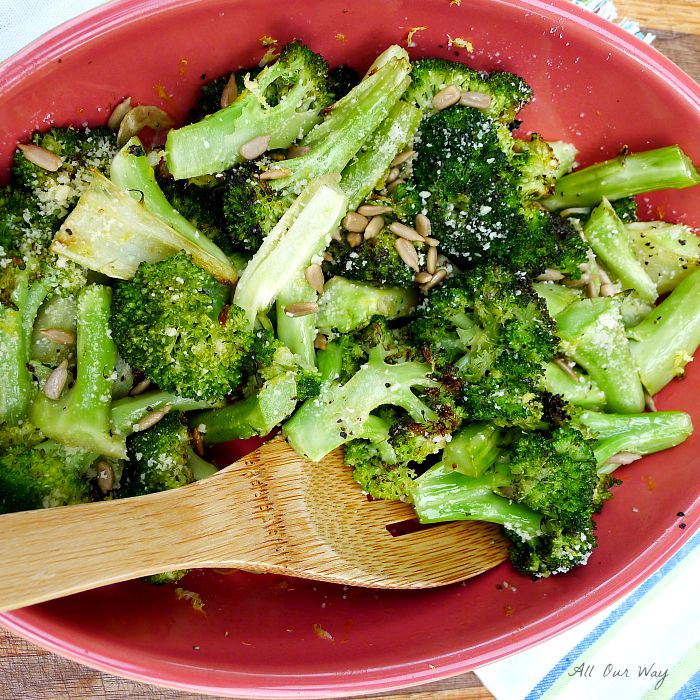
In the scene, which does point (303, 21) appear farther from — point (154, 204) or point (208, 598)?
point (208, 598)

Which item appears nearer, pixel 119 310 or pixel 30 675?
pixel 119 310

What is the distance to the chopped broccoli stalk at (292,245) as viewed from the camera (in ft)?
5.45

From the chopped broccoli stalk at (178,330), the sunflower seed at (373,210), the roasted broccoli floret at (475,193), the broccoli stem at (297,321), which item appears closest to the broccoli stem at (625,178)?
the roasted broccoli floret at (475,193)

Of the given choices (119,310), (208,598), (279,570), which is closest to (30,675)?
(208,598)

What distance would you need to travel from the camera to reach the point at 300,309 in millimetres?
1706

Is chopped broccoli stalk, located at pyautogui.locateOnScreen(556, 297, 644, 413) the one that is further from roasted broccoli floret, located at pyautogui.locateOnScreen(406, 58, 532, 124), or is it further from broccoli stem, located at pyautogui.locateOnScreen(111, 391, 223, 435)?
broccoli stem, located at pyautogui.locateOnScreen(111, 391, 223, 435)

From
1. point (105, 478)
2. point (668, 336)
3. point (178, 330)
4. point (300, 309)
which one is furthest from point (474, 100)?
point (105, 478)

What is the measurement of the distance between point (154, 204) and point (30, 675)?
132 centimetres

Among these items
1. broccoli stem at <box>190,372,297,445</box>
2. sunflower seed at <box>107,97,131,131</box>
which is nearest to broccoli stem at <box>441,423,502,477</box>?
broccoli stem at <box>190,372,297,445</box>

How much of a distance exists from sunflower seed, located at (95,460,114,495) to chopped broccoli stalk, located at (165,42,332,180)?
696 mm

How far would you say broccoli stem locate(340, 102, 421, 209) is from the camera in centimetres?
179

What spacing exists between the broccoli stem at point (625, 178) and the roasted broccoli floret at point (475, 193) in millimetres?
183

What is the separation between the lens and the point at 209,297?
167cm

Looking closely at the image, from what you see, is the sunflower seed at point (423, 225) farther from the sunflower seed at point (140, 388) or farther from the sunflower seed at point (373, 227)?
the sunflower seed at point (140, 388)
